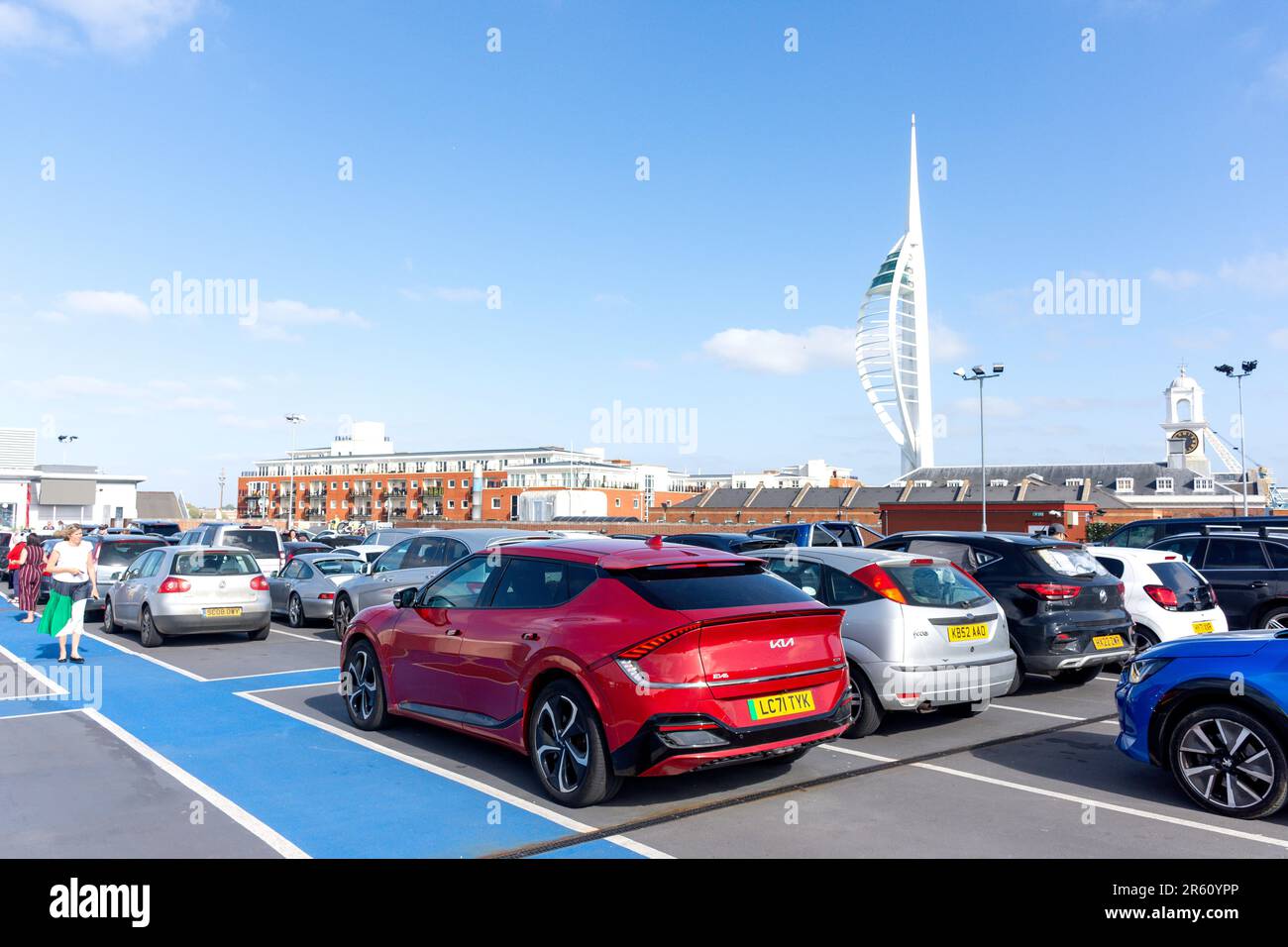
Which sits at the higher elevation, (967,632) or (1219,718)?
(967,632)

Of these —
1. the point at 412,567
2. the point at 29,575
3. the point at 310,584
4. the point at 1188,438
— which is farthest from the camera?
the point at 1188,438

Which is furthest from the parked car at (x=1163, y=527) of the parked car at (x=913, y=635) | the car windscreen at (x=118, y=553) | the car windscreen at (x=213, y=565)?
the car windscreen at (x=118, y=553)

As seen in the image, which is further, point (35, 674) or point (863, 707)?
point (35, 674)

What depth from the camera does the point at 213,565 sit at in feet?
44.4

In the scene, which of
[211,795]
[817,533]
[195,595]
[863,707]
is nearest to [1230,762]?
[863,707]

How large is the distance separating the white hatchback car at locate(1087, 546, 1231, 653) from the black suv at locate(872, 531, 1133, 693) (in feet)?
3.15

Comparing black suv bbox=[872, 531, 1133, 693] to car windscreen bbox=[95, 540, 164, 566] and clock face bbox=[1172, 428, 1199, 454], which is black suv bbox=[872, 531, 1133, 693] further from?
clock face bbox=[1172, 428, 1199, 454]

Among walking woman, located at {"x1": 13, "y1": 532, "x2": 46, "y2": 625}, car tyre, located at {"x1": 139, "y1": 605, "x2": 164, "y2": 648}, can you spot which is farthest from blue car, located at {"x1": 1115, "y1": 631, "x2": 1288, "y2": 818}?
walking woman, located at {"x1": 13, "y1": 532, "x2": 46, "y2": 625}

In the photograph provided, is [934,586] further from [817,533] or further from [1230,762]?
[817,533]

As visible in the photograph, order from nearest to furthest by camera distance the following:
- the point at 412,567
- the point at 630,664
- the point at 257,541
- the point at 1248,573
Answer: the point at 630,664
the point at 1248,573
the point at 412,567
the point at 257,541

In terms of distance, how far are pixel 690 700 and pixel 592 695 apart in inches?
23.8

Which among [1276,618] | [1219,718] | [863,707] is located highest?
[1219,718]

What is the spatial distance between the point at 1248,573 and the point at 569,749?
395 inches
